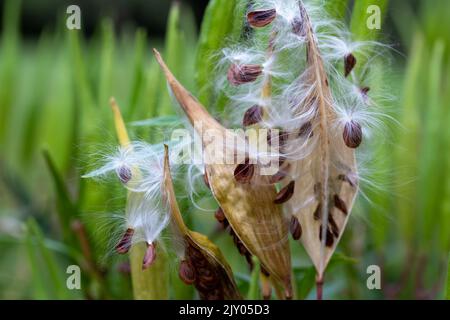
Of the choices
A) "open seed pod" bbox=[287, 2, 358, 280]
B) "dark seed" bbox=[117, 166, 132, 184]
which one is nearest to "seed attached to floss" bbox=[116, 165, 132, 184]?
"dark seed" bbox=[117, 166, 132, 184]

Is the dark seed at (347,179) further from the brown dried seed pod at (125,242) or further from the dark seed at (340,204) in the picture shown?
the brown dried seed pod at (125,242)

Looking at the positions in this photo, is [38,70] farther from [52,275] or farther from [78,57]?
[52,275]

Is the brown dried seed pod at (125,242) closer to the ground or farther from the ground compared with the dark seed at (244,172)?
closer to the ground

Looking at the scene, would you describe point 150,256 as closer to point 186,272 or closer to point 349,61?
point 186,272

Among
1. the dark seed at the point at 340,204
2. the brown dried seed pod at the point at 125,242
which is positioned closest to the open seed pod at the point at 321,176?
the dark seed at the point at 340,204

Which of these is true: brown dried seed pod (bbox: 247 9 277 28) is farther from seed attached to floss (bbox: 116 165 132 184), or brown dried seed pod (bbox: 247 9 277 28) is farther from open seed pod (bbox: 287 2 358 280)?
seed attached to floss (bbox: 116 165 132 184)

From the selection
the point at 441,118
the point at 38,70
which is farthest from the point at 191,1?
the point at 441,118
